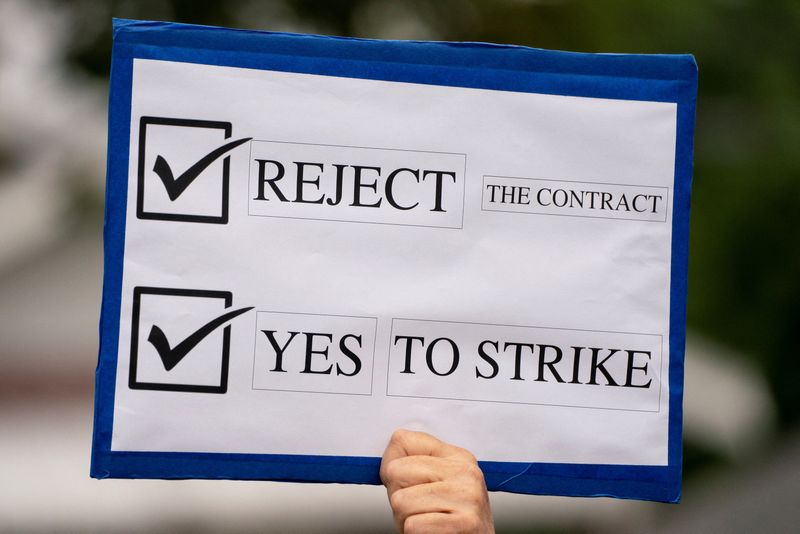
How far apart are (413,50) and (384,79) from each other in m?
0.09

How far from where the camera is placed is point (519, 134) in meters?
2.14

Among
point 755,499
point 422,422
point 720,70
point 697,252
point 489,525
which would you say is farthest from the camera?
point 697,252

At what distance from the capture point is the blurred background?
4668 millimetres

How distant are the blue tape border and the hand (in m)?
0.08

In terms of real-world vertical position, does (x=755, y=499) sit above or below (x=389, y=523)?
above

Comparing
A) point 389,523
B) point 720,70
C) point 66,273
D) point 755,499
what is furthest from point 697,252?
point 66,273

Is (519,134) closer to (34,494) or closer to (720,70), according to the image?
(720,70)

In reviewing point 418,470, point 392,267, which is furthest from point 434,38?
point 418,470

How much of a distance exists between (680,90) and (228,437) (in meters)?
1.22

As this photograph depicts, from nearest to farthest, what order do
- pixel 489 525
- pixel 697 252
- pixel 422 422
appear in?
1. pixel 489 525
2. pixel 422 422
3. pixel 697 252

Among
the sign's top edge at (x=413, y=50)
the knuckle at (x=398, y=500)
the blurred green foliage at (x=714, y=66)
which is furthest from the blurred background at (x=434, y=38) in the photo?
the knuckle at (x=398, y=500)

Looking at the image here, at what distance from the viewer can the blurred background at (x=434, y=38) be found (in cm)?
467

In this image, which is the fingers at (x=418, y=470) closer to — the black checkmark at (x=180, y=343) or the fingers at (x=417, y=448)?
the fingers at (x=417, y=448)

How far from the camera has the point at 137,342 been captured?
6.73 feet
